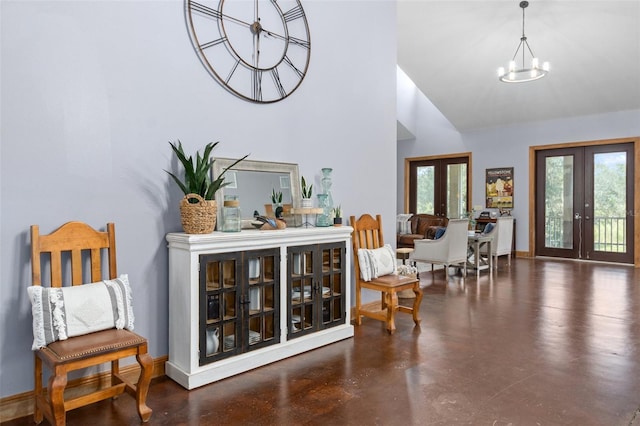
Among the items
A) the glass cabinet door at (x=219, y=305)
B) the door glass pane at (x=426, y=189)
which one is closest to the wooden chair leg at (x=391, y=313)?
the glass cabinet door at (x=219, y=305)

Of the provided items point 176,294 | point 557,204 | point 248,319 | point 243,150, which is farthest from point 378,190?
point 557,204

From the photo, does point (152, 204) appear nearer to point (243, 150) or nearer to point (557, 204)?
point (243, 150)

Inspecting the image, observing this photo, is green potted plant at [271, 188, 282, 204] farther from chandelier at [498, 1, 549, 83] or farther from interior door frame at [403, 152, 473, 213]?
interior door frame at [403, 152, 473, 213]

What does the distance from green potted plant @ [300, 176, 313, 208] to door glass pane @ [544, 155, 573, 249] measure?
6881 millimetres

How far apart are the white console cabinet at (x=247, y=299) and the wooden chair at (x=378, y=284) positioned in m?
0.49

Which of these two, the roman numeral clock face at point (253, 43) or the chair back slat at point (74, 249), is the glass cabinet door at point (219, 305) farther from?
the roman numeral clock face at point (253, 43)

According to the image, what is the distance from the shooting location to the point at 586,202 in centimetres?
838

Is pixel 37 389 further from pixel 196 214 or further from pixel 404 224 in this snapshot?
pixel 404 224

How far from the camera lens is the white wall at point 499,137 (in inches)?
322

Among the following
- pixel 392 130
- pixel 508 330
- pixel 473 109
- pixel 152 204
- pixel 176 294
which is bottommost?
pixel 508 330

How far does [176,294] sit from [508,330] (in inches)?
112

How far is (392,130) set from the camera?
15.5 ft

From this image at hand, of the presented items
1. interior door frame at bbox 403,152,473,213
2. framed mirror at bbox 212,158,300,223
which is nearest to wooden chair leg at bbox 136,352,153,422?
framed mirror at bbox 212,158,300,223

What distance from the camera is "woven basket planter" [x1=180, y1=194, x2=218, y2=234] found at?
274 centimetres
